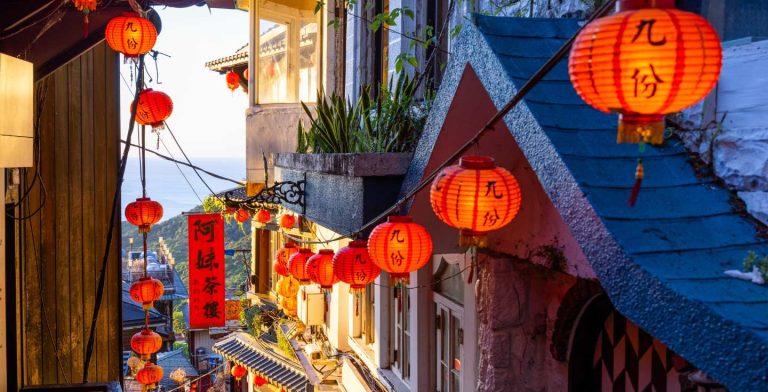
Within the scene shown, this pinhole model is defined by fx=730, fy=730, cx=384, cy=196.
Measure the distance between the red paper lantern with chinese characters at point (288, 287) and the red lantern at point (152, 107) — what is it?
8430 millimetres

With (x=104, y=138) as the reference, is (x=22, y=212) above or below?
below

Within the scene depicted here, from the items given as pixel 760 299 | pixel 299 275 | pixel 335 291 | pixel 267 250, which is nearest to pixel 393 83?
pixel 299 275

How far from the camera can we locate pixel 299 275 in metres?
10.7

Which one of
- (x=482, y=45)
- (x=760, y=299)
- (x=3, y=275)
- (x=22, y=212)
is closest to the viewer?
(x=760, y=299)

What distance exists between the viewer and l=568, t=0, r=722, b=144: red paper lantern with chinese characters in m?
2.87

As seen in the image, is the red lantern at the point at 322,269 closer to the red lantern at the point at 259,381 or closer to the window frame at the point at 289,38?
the window frame at the point at 289,38

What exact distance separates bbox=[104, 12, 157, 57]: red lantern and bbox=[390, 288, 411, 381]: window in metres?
4.94

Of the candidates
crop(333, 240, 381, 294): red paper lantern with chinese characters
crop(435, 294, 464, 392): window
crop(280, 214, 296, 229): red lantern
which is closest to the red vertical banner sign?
crop(280, 214, 296, 229): red lantern

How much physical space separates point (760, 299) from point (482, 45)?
2.52m

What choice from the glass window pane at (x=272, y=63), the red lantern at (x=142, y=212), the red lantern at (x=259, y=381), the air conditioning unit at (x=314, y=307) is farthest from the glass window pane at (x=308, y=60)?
the red lantern at (x=259, y=381)

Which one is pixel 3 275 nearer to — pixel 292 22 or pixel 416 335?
pixel 416 335

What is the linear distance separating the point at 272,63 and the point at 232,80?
7.55 metres

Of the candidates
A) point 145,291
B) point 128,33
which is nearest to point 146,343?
point 145,291

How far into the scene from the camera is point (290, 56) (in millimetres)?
16016
